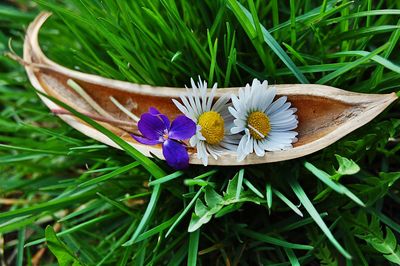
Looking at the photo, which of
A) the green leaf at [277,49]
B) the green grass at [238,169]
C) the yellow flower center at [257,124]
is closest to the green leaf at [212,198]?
the green grass at [238,169]

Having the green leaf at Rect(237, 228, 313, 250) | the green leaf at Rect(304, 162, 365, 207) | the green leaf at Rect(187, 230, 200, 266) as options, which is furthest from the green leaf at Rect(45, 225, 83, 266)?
the green leaf at Rect(304, 162, 365, 207)

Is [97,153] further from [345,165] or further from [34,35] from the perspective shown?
[345,165]

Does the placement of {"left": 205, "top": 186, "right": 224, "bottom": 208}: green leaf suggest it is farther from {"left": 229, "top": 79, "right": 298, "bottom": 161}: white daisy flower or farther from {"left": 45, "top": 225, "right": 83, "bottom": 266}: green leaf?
{"left": 45, "top": 225, "right": 83, "bottom": 266}: green leaf

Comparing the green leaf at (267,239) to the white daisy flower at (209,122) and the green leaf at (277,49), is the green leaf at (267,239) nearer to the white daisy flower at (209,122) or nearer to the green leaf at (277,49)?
the white daisy flower at (209,122)

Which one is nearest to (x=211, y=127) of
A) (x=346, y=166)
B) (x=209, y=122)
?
(x=209, y=122)

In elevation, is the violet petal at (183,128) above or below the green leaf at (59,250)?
above

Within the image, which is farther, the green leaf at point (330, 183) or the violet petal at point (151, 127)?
the violet petal at point (151, 127)

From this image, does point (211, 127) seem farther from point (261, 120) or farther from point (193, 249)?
point (193, 249)

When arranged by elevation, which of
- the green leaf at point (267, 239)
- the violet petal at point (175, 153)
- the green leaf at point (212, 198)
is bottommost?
the green leaf at point (267, 239)
